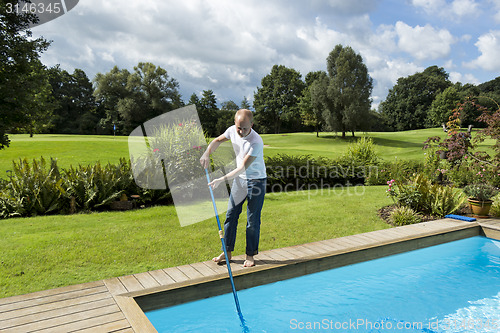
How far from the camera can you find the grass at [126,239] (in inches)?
137

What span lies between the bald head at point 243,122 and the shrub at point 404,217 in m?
4.15

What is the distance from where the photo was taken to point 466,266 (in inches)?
191

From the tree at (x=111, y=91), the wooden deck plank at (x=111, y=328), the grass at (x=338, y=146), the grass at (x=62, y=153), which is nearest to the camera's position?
the wooden deck plank at (x=111, y=328)

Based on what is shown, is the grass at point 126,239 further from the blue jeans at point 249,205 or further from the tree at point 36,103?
the tree at point 36,103

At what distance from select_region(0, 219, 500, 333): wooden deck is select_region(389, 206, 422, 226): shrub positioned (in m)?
0.81

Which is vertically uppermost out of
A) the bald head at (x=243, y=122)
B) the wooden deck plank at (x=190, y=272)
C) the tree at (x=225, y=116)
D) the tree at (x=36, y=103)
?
the tree at (x=225, y=116)

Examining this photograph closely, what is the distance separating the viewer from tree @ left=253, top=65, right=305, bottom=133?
1606 inches

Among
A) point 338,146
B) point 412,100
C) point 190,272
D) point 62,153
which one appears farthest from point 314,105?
point 190,272

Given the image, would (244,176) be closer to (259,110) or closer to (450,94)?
(259,110)

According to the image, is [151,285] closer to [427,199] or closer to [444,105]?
[427,199]

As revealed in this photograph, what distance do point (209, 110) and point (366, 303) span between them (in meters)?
33.6

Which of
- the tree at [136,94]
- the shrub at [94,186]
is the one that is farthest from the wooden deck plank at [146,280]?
the tree at [136,94]

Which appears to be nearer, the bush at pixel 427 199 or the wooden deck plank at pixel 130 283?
the wooden deck plank at pixel 130 283

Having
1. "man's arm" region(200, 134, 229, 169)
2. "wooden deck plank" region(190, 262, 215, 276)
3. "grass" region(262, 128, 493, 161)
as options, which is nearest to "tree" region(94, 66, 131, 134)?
"grass" region(262, 128, 493, 161)
